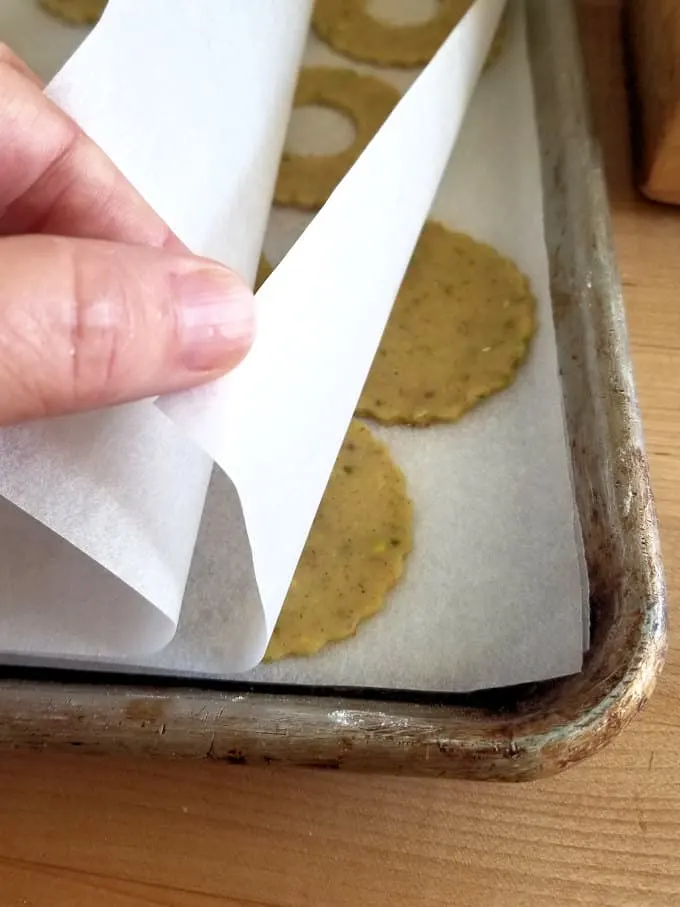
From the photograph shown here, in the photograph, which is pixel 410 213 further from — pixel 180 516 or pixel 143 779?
pixel 143 779

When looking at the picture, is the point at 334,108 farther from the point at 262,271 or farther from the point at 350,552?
the point at 350,552

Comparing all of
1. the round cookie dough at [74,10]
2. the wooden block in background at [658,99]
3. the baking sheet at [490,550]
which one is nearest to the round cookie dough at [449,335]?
the baking sheet at [490,550]

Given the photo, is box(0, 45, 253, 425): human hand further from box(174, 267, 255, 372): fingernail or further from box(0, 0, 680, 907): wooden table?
box(0, 0, 680, 907): wooden table

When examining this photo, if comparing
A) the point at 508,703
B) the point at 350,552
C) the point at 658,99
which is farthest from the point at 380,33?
the point at 508,703

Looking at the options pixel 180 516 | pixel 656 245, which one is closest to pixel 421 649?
pixel 180 516

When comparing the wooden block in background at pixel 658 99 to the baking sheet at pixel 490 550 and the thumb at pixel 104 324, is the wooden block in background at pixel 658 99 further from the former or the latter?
the thumb at pixel 104 324

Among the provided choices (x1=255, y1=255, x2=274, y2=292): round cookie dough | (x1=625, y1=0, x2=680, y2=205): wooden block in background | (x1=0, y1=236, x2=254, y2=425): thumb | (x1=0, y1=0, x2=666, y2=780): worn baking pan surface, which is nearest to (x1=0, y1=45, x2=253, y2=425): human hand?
(x1=0, y1=236, x2=254, y2=425): thumb
